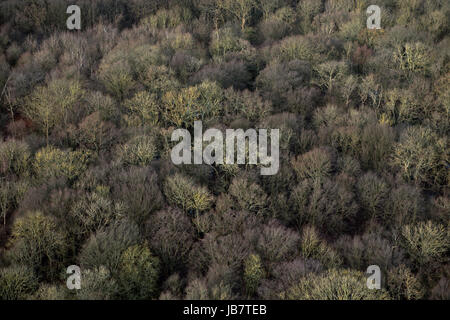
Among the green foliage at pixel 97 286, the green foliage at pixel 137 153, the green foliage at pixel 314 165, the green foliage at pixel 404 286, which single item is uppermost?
the green foliage at pixel 137 153

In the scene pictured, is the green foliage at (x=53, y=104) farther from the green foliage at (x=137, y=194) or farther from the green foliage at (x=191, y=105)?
the green foliage at (x=137, y=194)

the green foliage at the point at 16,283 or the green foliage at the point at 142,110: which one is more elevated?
the green foliage at the point at 142,110

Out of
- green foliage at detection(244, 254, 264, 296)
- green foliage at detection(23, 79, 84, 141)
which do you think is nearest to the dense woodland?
green foliage at detection(244, 254, 264, 296)

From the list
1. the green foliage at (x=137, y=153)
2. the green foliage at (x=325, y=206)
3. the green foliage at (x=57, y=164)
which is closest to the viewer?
the green foliage at (x=325, y=206)

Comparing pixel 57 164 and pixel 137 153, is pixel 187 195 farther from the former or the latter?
pixel 57 164

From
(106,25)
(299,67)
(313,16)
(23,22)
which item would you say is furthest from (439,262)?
(23,22)

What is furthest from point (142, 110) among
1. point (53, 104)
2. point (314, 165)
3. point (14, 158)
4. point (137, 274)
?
point (137, 274)

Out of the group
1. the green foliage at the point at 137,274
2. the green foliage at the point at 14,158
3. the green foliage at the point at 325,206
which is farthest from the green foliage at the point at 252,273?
the green foliage at the point at 14,158

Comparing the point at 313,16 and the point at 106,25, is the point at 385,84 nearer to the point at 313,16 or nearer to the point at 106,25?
the point at 313,16
